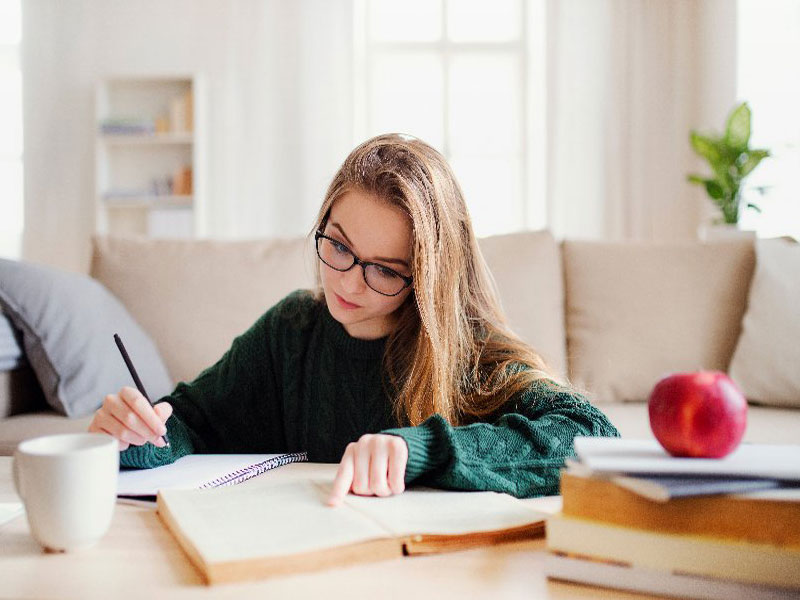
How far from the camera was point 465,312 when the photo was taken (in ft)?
3.97

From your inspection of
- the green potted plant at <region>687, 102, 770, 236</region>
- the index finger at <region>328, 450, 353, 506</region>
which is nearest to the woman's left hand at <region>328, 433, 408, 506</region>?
the index finger at <region>328, 450, 353, 506</region>

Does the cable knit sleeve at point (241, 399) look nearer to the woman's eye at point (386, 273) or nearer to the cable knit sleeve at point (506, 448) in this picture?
the woman's eye at point (386, 273)

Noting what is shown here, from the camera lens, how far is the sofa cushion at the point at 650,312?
2068mm

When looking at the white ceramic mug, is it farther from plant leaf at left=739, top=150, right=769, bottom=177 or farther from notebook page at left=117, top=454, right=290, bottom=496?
plant leaf at left=739, top=150, right=769, bottom=177

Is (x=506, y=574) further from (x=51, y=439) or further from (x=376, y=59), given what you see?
(x=376, y=59)

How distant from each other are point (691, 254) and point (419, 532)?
179 centimetres

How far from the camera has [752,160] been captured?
3254mm

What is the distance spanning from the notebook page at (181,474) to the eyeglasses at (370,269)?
282 mm

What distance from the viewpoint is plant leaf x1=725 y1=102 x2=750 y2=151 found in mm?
3217

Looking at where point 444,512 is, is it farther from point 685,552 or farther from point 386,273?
point 386,273

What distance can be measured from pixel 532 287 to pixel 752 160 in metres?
1.73

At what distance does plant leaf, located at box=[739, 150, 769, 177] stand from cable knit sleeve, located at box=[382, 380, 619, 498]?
2.66 m

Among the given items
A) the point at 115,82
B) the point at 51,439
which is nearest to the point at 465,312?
the point at 51,439

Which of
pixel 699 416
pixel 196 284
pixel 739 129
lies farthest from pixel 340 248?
pixel 739 129
